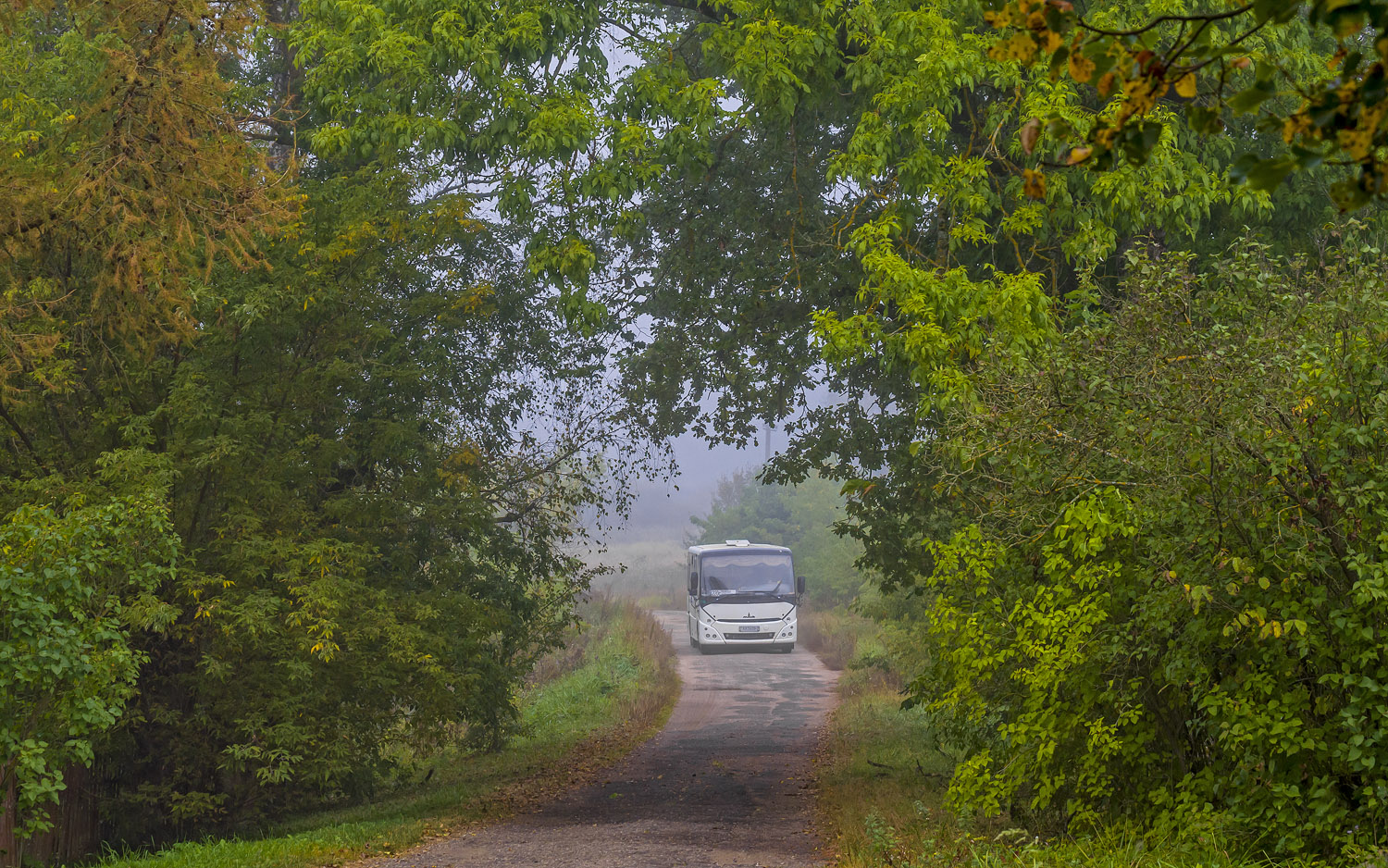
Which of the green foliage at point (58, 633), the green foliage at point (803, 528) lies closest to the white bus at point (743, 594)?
the green foliage at point (803, 528)

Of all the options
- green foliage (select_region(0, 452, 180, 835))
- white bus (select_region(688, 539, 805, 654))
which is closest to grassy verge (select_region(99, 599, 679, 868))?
green foliage (select_region(0, 452, 180, 835))

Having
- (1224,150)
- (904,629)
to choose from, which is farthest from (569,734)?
(1224,150)

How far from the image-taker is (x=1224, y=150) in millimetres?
10414

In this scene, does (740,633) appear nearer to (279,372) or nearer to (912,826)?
(279,372)

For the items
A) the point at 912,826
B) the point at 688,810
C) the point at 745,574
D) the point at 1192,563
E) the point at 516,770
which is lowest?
the point at 516,770

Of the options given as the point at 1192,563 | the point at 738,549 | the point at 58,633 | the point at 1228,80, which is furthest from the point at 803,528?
the point at 1228,80

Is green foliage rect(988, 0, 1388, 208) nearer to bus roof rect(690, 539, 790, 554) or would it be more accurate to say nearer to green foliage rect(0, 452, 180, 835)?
green foliage rect(0, 452, 180, 835)

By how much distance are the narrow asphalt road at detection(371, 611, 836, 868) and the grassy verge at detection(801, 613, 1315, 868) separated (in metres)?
0.38

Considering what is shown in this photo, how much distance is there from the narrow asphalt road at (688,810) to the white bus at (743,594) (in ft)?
35.0

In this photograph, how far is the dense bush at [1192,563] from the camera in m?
5.68

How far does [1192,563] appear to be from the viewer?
627 cm

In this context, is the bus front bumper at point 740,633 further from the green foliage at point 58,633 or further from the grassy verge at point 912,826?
the green foliage at point 58,633

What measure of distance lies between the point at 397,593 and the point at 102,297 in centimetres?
427

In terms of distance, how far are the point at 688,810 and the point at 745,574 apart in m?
21.4
